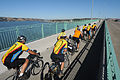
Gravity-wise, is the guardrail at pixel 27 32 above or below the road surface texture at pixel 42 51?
above

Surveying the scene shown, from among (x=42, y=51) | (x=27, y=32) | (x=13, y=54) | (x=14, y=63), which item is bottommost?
(x=42, y=51)

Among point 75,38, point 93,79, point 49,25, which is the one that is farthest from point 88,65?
point 49,25

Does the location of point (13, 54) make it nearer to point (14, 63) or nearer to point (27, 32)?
point (14, 63)

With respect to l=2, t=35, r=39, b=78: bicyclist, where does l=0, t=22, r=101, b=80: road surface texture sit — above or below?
below

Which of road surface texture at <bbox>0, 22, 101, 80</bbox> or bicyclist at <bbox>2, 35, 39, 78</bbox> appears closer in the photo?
bicyclist at <bbox>2, 35, 39, 78</bbox>

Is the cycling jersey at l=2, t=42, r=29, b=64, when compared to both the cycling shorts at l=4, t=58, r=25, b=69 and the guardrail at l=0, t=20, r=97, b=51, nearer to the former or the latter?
the cycling shorts at l=4, t=58, r=25, b=69

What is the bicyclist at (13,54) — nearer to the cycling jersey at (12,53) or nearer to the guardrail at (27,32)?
the cycling jersey at (12,53)

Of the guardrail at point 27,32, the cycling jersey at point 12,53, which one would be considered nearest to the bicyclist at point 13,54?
the cycling jersey at point 12,53

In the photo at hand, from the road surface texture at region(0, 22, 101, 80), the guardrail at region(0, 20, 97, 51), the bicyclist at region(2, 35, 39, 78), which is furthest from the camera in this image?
the guardrail at region(0, 20, 97, 51)

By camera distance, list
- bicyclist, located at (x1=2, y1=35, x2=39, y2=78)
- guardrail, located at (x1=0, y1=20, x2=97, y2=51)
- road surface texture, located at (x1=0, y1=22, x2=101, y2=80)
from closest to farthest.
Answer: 1. bicyclist, located at (x1=2, y1=35, x2=39, y2=78)
2. road surface texture, located at (x1=0, y1=22, x2=101, y2=80)
3. guardrail, located at (x1=0, y1=20, x2=97, y2=51)

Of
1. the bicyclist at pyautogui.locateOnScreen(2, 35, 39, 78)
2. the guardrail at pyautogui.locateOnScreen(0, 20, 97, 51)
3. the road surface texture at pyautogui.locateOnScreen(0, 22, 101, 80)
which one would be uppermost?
the guardrail at pyautogui.locateOnScreen(0, 20, 97, 51)

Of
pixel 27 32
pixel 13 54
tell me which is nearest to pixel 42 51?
pixel 27 32

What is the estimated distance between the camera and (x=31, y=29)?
6.65 m

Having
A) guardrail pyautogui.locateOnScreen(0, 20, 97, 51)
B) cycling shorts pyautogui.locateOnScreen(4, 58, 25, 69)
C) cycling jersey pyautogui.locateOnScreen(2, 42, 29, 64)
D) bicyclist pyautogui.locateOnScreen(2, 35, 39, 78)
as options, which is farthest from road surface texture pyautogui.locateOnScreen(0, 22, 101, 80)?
cycling jersey pyautogui.locateOnScreen(2, 42, 29, 64)
